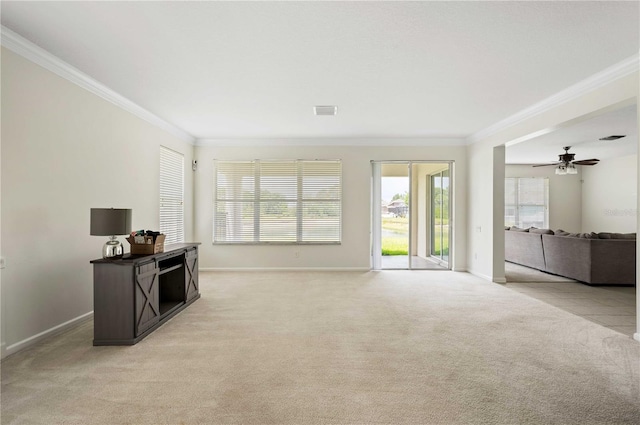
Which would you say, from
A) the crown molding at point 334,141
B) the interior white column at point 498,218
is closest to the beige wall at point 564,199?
the crown molding at point 334,141

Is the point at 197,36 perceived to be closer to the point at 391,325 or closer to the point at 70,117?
the point at 70,117

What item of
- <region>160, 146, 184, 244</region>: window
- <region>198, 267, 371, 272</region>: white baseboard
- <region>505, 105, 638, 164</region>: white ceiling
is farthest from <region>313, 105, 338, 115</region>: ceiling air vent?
<region>505, 105, 638, 164</region>: white ceiling

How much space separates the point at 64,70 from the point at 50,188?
123 centimetres

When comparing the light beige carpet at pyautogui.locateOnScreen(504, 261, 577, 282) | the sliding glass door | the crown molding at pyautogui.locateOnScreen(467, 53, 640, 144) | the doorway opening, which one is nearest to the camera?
the crown molding at pyautogui.locateOnScreen(467, 53, 640, 144)

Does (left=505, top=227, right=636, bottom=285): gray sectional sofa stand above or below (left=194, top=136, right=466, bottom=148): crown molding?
below

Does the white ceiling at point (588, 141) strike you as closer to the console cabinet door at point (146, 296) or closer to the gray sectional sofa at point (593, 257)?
the gray sectional sofa at point (593, 257)

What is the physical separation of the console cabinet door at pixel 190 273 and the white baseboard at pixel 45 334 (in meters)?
1.10

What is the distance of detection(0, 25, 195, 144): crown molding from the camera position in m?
2.88

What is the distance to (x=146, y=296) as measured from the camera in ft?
11.2

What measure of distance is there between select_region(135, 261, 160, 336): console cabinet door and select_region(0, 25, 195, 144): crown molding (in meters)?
2.15

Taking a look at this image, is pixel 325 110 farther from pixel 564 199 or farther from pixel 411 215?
pixel 564 199

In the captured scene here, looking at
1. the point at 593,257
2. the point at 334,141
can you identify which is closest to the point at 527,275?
the point at 593,257

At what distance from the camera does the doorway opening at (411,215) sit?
708 centimetres

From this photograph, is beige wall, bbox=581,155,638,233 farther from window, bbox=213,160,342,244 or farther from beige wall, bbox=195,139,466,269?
window, bbox=213,160,342,244
